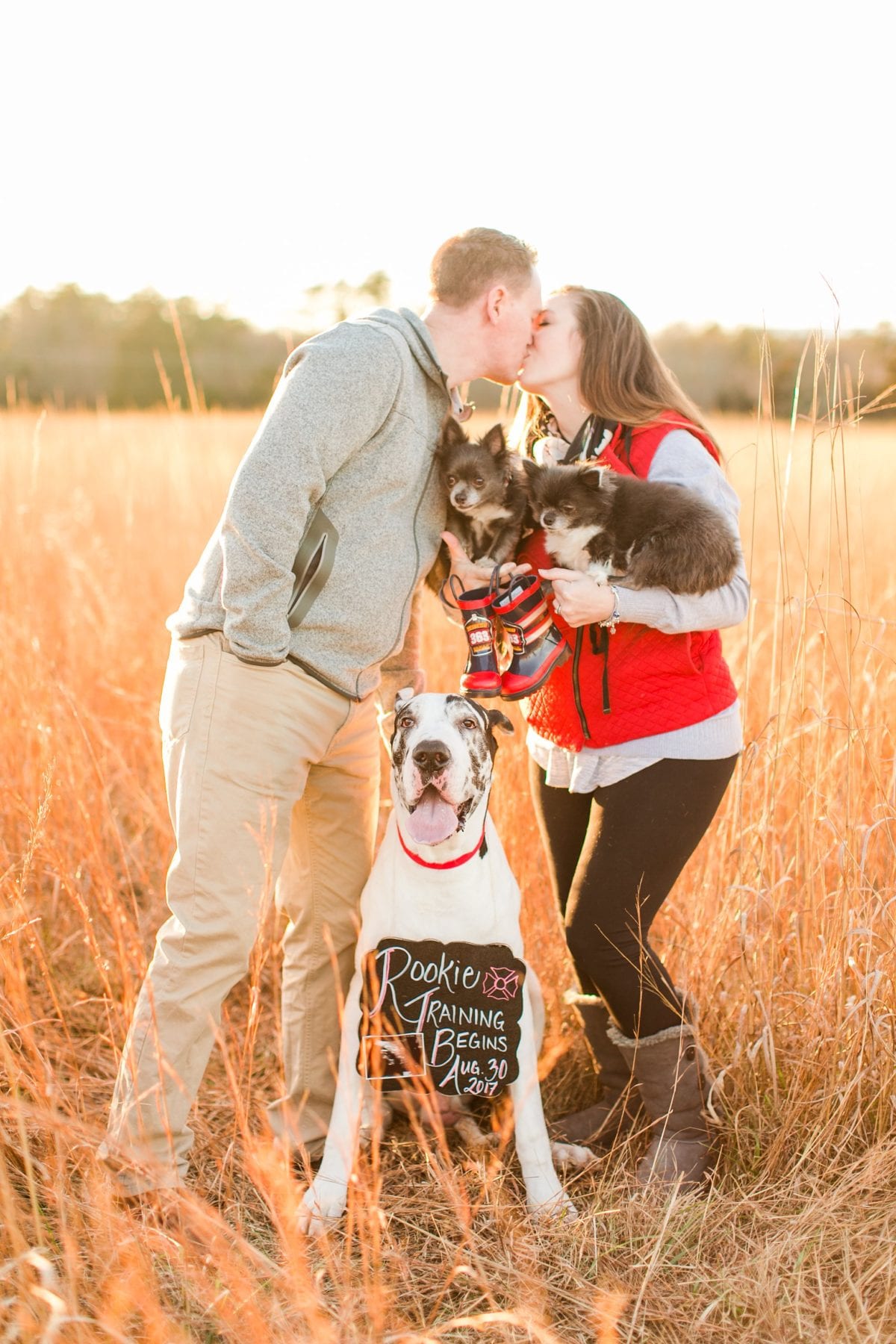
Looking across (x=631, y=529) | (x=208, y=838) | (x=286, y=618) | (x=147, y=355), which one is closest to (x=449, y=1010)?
(x=208, y=838)

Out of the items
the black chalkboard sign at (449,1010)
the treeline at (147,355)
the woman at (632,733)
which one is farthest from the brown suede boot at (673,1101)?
the treeline at (147,355)

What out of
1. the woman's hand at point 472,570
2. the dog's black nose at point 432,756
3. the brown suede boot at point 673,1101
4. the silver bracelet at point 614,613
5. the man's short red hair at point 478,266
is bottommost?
the brown suede boot at point 673,1101

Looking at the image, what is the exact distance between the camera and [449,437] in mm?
2980

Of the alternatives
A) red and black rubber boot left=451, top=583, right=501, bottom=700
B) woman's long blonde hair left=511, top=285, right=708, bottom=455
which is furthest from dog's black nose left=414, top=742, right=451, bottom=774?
woman's long blonde hair left=511, top=285, right=708, bottom=455

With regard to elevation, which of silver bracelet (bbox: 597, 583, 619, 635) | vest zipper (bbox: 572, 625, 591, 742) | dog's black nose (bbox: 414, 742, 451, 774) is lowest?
dog's black nose (bbox: 414, 742, 451, 774)

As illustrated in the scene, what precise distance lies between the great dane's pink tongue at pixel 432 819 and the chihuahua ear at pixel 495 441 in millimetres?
1058

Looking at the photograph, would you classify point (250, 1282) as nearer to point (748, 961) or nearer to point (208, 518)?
point (748, 961)

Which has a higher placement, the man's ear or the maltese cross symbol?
the man's ear

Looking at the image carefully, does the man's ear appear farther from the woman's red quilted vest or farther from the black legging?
the black legging

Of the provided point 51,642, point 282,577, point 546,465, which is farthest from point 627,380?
point 51,642

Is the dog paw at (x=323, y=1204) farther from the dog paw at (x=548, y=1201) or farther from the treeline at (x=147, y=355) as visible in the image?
the treeline at (x=147, y=355)

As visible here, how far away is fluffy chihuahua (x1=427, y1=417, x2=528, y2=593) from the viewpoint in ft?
9.56

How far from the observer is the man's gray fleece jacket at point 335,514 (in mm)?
2463

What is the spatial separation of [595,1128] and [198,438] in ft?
18.8
